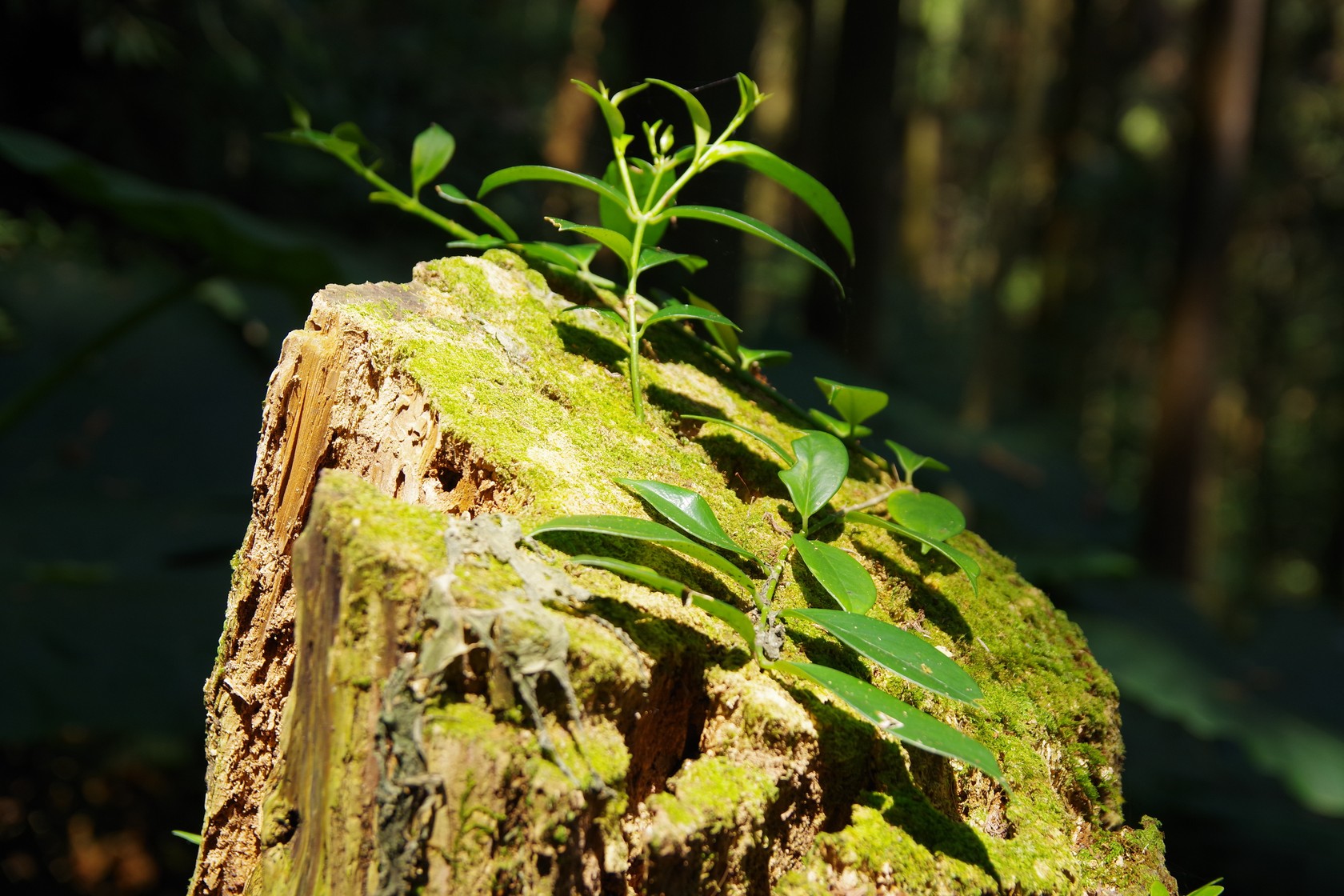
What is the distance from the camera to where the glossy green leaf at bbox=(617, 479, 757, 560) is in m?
0.92

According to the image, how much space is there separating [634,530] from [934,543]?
1.20 ft

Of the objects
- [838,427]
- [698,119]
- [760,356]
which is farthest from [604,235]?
[838,427]

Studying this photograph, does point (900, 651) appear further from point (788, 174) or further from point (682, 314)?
point (788, 174)

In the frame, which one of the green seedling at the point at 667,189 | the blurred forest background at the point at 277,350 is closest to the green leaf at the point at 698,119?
the green seedling at the point at 667,189

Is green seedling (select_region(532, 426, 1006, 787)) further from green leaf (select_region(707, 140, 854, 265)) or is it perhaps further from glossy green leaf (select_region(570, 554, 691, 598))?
A: green leaf (select_region(707, 140, 854, 265))

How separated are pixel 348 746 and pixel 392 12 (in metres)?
6.98

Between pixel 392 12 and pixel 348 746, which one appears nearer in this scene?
pixel 348 746

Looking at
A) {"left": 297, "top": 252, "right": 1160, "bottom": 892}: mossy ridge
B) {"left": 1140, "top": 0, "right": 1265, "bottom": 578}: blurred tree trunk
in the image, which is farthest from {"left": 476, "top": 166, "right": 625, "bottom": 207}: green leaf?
{"left": 1140, "top": 0, "right": 1265, "bottom": 578}: blurred tree trunk

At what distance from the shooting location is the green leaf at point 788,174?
1.14 m

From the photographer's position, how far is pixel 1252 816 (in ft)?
14.8

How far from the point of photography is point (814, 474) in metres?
1.07

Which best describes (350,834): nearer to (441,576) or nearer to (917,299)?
(441,576)

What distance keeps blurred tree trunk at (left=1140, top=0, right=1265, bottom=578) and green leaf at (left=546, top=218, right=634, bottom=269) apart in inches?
225

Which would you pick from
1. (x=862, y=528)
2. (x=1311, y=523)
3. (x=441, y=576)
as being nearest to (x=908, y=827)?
(x=862, y=528)
